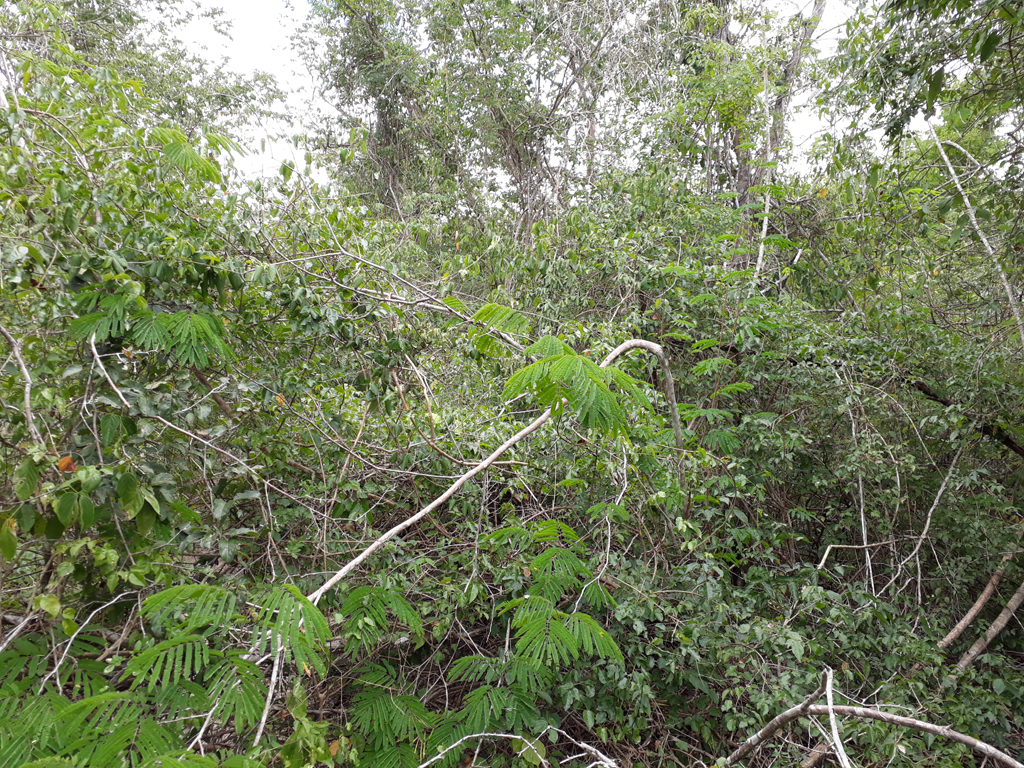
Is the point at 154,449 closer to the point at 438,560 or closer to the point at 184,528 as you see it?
the point at 184,528

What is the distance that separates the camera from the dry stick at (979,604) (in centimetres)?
329

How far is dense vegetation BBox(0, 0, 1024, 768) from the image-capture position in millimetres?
1982

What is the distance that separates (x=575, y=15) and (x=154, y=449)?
5.85m

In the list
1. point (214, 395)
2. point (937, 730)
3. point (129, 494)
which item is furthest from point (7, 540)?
point (937, 730)

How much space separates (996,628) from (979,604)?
137mm

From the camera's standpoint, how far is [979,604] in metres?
3.34

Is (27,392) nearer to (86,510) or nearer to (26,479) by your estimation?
(26,479)

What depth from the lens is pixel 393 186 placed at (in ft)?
32.7

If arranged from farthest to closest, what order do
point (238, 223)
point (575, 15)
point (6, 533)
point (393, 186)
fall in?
point (393, 186)
point (575, 15)
point (238, 223)
point (6, 533)

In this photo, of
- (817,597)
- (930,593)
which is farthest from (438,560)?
(930,593)

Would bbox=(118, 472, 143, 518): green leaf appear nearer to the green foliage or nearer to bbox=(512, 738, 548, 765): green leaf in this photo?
the green foliage

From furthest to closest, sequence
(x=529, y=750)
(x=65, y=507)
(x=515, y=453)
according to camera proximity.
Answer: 1. (x=515, y=453)
2. (x=529, y=750)
3. (x=65, y=507)

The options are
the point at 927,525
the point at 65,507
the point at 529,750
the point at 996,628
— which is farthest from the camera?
the point at 927,525

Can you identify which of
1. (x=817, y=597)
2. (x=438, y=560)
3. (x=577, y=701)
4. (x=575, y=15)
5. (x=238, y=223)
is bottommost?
(x=577, y=701)
